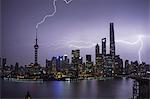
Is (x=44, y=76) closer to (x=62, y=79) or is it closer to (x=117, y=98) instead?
(x=62, y=79)

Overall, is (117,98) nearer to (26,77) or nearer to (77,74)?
(77,74)

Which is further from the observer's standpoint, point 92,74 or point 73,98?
point 92,74

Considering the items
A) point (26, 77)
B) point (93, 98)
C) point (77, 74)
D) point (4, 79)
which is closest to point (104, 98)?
point (93, 98)

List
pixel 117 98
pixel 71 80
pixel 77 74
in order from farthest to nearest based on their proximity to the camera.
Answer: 1. pixel 71 80
2. pixel 77 74
3. pixel 117 98

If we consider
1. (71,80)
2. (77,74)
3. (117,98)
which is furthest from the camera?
(71,80)

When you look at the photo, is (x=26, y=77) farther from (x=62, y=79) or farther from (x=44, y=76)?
(x=62, y=79)

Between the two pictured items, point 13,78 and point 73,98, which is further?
point 13,78

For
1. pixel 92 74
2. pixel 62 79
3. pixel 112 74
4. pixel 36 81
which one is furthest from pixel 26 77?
pixel 112 74

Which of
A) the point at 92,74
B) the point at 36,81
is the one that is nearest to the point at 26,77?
the point at 36,81
